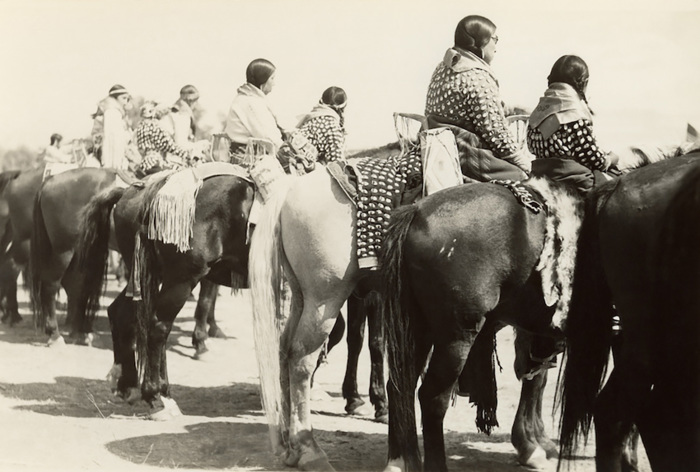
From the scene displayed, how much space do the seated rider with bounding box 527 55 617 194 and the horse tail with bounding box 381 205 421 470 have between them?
0.89 m

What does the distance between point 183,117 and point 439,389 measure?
6.88m

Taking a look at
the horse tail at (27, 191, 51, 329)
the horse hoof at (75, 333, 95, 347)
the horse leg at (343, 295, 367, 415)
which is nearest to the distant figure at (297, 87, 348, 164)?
the horse leg at (343, 295, 367, 415)

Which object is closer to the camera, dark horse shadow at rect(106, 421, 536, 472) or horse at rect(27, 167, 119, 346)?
dark horse shadow at rect(106, 421, 536, 472)

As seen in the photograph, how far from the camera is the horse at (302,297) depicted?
573 cm

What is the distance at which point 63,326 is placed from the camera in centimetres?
1167

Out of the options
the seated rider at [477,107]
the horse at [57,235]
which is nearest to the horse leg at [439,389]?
the seated rider at [477,107]

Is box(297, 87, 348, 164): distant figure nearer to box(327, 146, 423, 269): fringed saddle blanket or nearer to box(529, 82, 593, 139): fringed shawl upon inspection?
box(327, 146, 423, 269): fringed saddle blanket

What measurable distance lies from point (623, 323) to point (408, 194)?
177cm

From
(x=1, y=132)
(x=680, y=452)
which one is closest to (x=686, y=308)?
(x=680, y=452)

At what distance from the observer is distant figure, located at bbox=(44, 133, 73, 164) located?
14441 mm

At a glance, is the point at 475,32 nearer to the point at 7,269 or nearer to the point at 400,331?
the point at 400,331

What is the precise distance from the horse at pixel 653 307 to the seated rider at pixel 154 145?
5.67 m

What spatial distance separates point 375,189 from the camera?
5730mm

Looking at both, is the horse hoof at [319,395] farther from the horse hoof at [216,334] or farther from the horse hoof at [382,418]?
the horse hoof at [216,334]
